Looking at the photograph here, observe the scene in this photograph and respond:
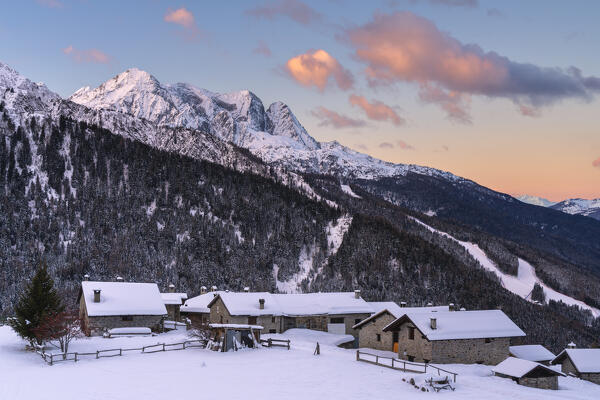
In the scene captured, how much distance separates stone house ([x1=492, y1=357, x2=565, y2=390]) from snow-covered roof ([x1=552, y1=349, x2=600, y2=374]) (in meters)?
21.8

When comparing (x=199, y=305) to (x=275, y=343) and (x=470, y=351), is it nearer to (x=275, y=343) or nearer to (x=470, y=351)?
(x=275, y=343)

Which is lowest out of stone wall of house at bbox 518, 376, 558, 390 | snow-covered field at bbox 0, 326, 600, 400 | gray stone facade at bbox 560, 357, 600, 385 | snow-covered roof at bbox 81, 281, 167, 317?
gray stone facade at bbox 560, 357, 600, 385

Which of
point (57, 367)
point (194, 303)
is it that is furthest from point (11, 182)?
point (57, 367)

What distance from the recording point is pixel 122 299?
70125 millimetres

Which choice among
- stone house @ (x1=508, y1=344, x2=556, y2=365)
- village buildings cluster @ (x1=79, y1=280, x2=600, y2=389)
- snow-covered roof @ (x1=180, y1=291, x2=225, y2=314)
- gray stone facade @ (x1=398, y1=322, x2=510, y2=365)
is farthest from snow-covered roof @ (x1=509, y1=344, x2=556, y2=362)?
snow-covered roof @ (x1=180, y1=291, x2=225, y2=314)

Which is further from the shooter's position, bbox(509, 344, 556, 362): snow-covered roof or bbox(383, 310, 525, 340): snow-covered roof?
bbox(509, 344, 556, 362): snow-covered roof

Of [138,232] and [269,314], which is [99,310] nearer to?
[269,314]

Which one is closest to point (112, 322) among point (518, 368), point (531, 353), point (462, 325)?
point (462, 325)

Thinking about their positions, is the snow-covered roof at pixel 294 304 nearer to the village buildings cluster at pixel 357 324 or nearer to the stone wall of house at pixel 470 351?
the village buildings cluster at pixel 357 324

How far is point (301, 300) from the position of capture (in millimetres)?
82688

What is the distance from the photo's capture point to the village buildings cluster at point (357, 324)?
184 ft

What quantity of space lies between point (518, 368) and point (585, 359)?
A: 26.1 meters

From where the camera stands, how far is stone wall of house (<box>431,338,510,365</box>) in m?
55.8

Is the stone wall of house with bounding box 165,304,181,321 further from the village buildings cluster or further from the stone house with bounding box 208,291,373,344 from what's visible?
the stone house with bounding box 208,291,373,344
